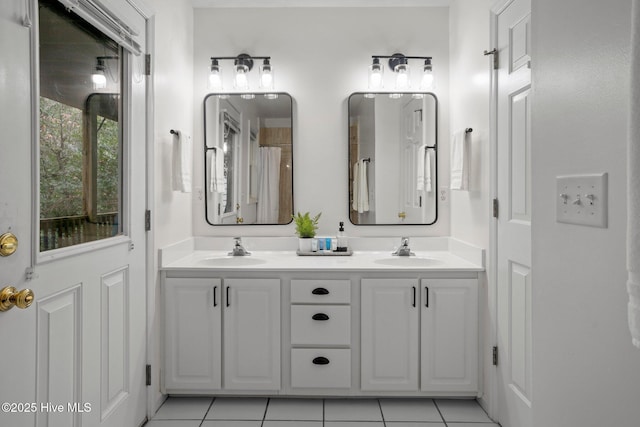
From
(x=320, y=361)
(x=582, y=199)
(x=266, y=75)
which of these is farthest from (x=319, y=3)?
(x=582, y=199)

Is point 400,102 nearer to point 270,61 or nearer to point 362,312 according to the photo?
point 270,61

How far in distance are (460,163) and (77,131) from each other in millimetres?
1977

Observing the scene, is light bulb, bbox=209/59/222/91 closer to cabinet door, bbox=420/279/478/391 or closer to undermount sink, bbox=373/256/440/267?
undermount sink, bbox=373/256/440/267

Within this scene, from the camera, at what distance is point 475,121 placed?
240cm

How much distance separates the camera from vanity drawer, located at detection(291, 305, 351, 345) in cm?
229

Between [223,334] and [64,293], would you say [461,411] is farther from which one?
[64,293]

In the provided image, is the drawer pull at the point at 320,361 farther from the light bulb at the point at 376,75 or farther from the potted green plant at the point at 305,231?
the light bulb at the point at 376,75

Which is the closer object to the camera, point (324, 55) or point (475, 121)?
point (475, 121)

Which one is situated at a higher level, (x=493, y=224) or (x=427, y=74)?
(x=427, y=74)

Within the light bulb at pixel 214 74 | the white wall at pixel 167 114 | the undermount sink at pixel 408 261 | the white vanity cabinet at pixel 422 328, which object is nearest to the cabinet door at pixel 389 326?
the white vanity cabinet at pixel 422 328

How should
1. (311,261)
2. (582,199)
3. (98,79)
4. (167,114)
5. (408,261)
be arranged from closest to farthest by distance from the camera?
(582,199)
(98,79)
(167,114)
(311,261)
(408,261)

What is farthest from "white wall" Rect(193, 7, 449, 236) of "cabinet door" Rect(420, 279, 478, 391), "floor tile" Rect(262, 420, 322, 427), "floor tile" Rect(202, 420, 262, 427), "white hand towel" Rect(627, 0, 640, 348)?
"white hand towel" Rect(627, 0, 640, 348)

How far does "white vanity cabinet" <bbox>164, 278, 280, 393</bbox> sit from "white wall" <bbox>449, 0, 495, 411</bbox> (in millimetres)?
1164

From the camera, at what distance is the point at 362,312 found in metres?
2.30
